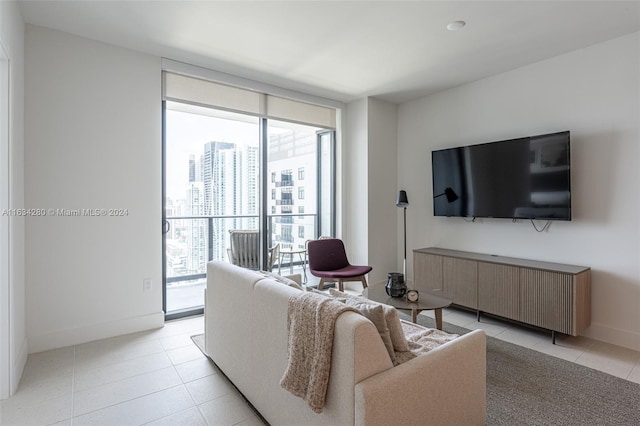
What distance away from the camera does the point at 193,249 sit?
13.2 feet

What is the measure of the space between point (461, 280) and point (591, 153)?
1.67 meters

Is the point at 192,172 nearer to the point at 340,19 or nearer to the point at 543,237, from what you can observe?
the point at 340,19

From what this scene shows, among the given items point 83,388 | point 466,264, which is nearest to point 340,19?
point 466,264

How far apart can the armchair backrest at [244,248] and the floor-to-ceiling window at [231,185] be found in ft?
0.12

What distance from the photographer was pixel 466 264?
358 cm

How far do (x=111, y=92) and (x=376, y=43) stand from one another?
2.47m

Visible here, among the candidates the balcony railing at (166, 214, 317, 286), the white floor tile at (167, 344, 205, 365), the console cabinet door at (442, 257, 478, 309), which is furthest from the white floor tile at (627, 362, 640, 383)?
the balcony railing at (166, 214, 317, 286)

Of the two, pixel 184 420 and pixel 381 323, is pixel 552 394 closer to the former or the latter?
pixel 381 323

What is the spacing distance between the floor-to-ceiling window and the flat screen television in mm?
1621

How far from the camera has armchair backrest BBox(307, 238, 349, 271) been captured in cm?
410

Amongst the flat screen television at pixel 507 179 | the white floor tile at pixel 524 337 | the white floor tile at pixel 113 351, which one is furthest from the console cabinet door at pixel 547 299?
the white floor tile at pixel 113 351

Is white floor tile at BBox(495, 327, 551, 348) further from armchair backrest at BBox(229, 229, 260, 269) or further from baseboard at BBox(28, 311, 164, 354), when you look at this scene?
baseboard at BBox(28, 311, 164, 354)

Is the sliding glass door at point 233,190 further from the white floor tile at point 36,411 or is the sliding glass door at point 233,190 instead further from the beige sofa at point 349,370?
the beige sofa at point 349,370

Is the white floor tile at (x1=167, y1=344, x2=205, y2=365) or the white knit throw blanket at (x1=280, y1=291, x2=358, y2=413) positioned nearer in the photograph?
the white knit throw blanket at (x1=280, y1=291, x2=358, y2=413)
